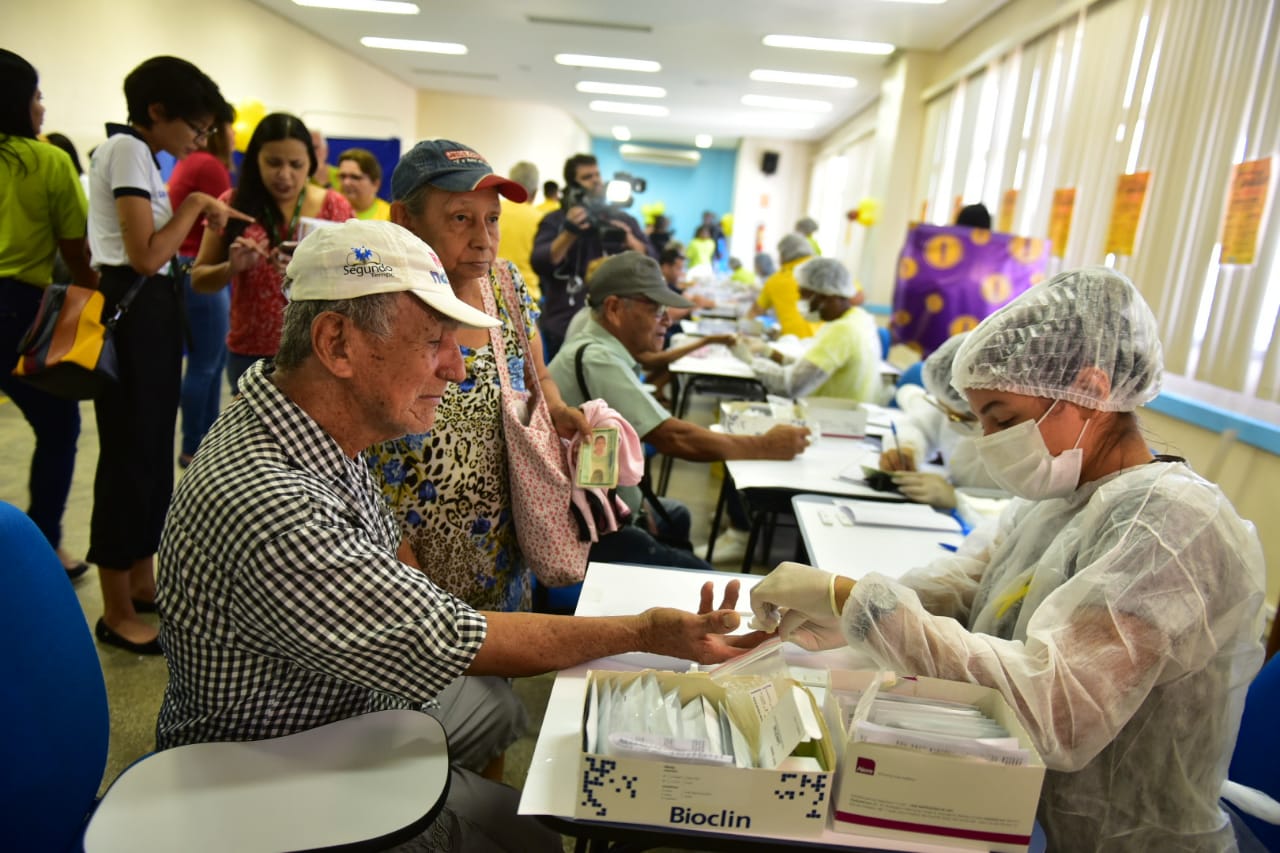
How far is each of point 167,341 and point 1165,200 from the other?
4.22 m

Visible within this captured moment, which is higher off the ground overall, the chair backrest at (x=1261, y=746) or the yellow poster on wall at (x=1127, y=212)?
the yellow poster on wall at (x=1127, y=212)

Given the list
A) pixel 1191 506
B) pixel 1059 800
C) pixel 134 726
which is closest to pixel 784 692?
pixel 1059 800

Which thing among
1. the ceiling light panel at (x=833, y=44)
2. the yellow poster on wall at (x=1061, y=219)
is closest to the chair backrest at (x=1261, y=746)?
the yellow poster on wall at (x=1061, y=219)

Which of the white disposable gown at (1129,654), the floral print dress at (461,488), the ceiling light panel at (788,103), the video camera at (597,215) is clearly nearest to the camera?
the white disposable gown at (1129,654)

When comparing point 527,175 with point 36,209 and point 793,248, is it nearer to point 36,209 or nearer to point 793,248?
point 793,248

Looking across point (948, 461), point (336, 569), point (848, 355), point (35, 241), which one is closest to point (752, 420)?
point (948, 461)

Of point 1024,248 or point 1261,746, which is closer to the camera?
point 1261,746

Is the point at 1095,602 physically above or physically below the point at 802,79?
below

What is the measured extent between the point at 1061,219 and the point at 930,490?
10.4ft

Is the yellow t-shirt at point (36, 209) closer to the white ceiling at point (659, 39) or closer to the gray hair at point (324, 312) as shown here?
the gray hair at point (324, 312)

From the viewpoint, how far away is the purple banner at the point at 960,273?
12.2 ft

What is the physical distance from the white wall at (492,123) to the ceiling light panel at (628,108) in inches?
40.5

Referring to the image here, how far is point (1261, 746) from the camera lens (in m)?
1.29

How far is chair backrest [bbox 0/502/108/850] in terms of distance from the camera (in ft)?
3.08
